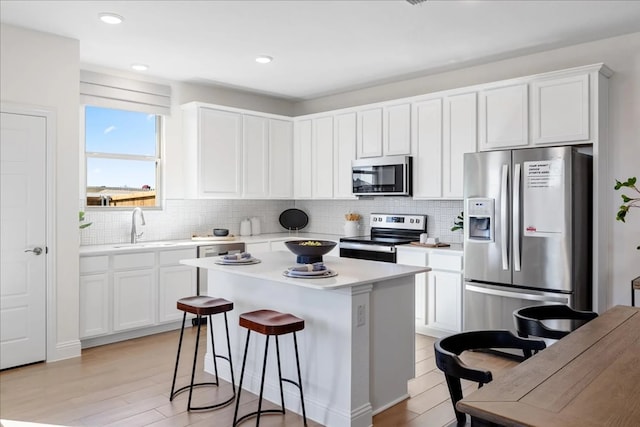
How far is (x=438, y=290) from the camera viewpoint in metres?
4.57

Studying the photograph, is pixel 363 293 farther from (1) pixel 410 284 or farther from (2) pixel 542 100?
(2) pixel 542 100

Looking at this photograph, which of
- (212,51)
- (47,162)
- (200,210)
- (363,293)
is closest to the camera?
(363,293)

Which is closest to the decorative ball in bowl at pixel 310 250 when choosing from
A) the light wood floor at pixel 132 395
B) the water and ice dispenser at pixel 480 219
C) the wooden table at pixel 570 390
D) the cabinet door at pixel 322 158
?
the light wood floor at pixel 132 395

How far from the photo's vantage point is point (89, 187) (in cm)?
494

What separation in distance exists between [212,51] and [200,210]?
2.05 metres

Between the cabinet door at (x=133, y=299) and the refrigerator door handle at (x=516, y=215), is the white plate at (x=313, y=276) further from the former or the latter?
the cabinet door at (x=133, y=299)

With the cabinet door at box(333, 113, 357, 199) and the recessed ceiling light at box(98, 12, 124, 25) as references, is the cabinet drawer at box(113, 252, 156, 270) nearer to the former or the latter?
the recessed ceiling light at box(98, 12, 124, 25)

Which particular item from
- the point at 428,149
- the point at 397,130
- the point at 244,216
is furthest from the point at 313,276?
the point at 244,216

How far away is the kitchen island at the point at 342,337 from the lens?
2746 millimetres

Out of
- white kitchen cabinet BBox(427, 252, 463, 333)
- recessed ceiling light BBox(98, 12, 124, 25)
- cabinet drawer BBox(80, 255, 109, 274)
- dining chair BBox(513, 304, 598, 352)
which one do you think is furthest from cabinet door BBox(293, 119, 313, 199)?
dining chair BBox(513, 304, 598, 352)

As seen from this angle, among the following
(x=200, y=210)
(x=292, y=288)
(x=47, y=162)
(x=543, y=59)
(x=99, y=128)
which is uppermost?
(x=543, y=59)

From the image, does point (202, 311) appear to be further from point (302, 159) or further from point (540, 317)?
point (302, 159)

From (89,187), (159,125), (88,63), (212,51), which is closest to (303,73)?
(212,51)

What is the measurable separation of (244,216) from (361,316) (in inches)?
146
